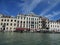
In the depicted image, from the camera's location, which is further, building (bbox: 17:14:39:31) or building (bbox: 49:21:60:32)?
building (bbox: 49:21:60:32)

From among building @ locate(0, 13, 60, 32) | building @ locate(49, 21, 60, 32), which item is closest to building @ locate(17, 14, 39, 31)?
building @ locate(0, 13, 60, 32)

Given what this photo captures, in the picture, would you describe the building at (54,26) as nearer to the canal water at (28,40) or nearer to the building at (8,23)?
the building at (8,23)

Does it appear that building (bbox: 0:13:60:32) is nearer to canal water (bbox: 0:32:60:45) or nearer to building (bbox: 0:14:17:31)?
building (bbox: 0:14:17:31)

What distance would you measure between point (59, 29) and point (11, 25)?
32.3m

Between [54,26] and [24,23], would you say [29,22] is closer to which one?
[24,23]

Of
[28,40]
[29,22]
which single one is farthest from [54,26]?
[28,40]

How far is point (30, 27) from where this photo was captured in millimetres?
90438

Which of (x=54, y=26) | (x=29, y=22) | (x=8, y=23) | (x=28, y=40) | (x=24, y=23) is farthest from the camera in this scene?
(x=54, y=26)

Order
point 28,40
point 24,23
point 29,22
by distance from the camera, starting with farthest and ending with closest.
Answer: point 29,22, point 24,23, point 28,40

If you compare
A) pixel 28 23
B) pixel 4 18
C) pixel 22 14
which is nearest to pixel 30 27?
pixel 28 23

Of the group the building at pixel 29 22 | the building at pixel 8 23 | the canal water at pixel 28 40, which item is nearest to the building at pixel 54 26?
the building at pixel 29 22

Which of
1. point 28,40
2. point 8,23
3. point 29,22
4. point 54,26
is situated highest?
point 29,22

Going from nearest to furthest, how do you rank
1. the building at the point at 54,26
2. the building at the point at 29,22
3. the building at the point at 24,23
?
the building at the point at 24,23 < the building at the point at 29,22 < the building at the point at 54,26

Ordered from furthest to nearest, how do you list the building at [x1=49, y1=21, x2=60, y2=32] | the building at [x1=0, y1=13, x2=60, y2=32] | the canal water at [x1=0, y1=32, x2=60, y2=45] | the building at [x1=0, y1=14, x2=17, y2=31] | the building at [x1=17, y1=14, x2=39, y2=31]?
the building at [x1=49, y1=21, x2=60, y2=32] → the building at [x1=17, y1=14, x2=39, y2=31] → the building at [x1=0, y1=13, x2=60, y2=32] → the building at [x1=0, y1=14, x2=17, y2=31] → the canal water at [x1=0, y1=32, x2=60, y2=45]
